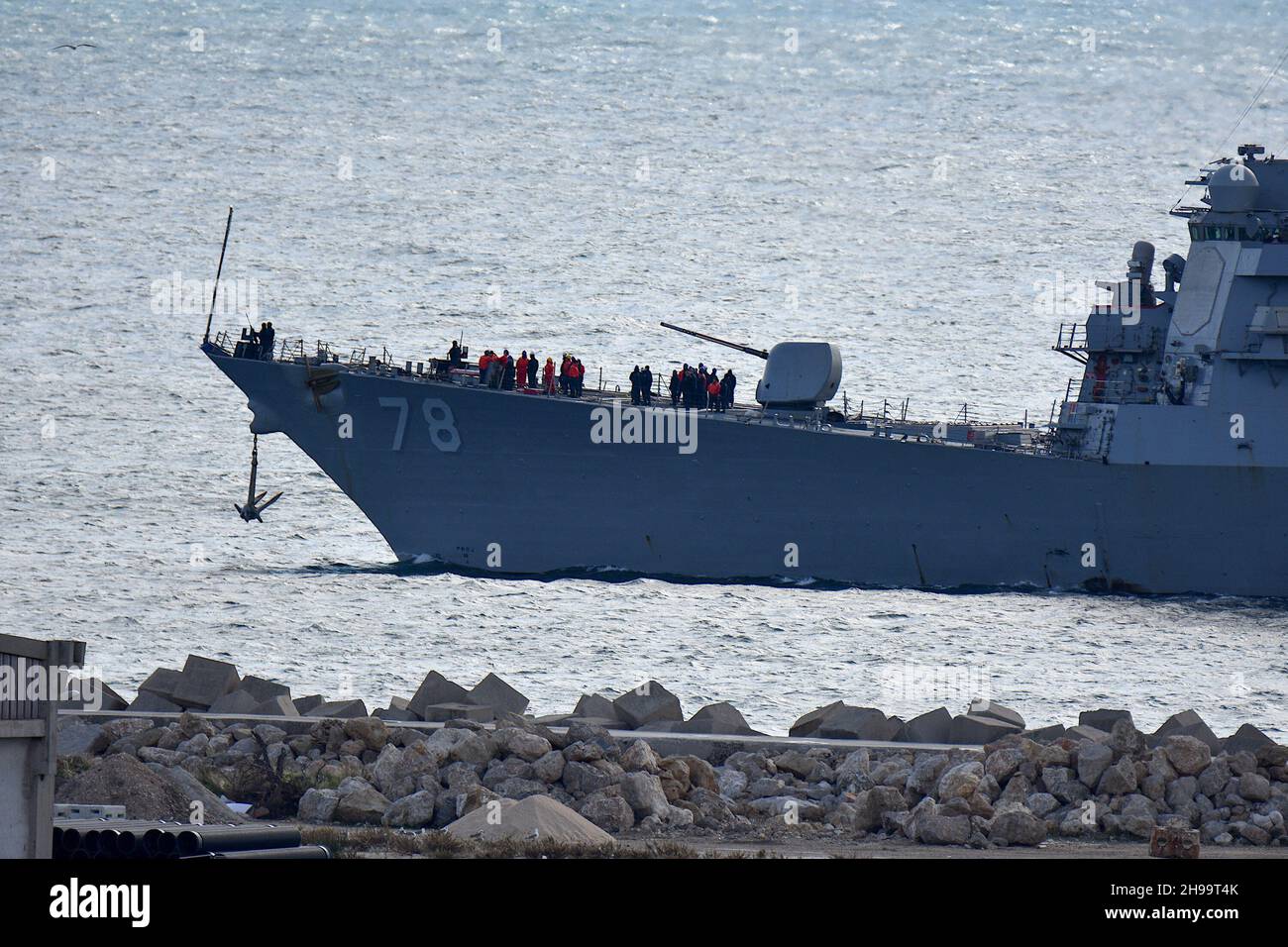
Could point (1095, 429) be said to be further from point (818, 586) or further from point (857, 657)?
point (857, 657)

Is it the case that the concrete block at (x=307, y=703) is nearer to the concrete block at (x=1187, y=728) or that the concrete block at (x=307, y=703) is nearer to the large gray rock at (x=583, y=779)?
the large gray rock at (x=583, y=779)

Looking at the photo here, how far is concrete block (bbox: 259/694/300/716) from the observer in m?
20.9

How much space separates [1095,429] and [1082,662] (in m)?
7.08

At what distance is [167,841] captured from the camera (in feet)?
38.6

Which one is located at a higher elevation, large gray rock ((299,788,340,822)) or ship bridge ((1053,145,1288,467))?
ship bridge ((1053,145,1288,467))

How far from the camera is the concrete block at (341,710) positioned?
21.4m

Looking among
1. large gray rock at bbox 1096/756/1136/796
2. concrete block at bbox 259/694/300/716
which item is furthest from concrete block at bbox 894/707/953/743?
concrete block at bbox 259/694/300/716

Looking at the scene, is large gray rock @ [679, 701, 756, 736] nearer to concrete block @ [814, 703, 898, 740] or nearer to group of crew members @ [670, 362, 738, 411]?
concrete block @ [814, 703, 898, 740]

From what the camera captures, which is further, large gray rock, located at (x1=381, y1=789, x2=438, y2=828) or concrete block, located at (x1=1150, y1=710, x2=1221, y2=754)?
concrete block, located at (x1=1150, y1=710, x2=1221, y2=754)

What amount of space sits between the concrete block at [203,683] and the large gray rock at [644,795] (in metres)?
6.53

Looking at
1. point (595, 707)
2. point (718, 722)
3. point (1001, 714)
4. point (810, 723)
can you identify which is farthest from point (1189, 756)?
point (595, 707)

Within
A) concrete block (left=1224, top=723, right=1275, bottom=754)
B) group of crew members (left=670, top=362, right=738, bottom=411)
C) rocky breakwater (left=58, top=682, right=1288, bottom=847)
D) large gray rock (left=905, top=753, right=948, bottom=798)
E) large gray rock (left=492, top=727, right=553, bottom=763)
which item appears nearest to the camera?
rocky breakwater (left=58, top=682, right=1288, bottom=847)

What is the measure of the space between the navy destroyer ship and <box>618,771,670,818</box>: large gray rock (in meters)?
19.9
